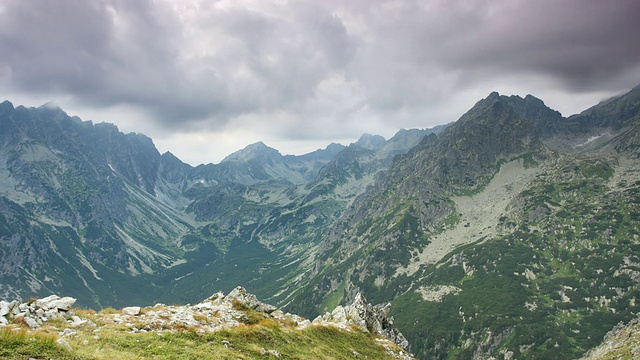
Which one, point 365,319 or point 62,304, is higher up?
point 62,304

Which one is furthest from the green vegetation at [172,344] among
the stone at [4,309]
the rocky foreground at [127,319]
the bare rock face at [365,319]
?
the bare rock face at [365,319]

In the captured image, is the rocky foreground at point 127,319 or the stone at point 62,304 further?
the stone at point 62,304

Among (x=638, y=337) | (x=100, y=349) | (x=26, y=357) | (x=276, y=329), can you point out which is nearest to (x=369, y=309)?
(x=276, y=329)

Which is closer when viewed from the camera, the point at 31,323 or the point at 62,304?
the point at 31,323

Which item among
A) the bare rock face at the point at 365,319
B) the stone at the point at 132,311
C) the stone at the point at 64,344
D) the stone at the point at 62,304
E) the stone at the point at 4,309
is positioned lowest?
the bare rock face at the point at 365,319

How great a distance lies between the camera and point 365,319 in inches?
2000

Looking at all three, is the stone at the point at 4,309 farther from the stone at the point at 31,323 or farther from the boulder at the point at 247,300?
the boulder at the point at 247,300

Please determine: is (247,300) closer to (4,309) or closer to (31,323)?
(31,323)

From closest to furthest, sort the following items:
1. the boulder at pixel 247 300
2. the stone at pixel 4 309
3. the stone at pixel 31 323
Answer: the stone at pixel 31 323
the stone at pixel 4 309
the boulder at pixel 247 300

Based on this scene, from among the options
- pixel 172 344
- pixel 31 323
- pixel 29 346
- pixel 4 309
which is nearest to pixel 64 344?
pixel 29 346

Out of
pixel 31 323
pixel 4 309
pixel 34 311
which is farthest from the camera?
pixel 34 311

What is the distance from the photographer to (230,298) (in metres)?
43.8

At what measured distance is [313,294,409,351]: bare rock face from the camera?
161ft

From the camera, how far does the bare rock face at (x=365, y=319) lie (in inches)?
1938
